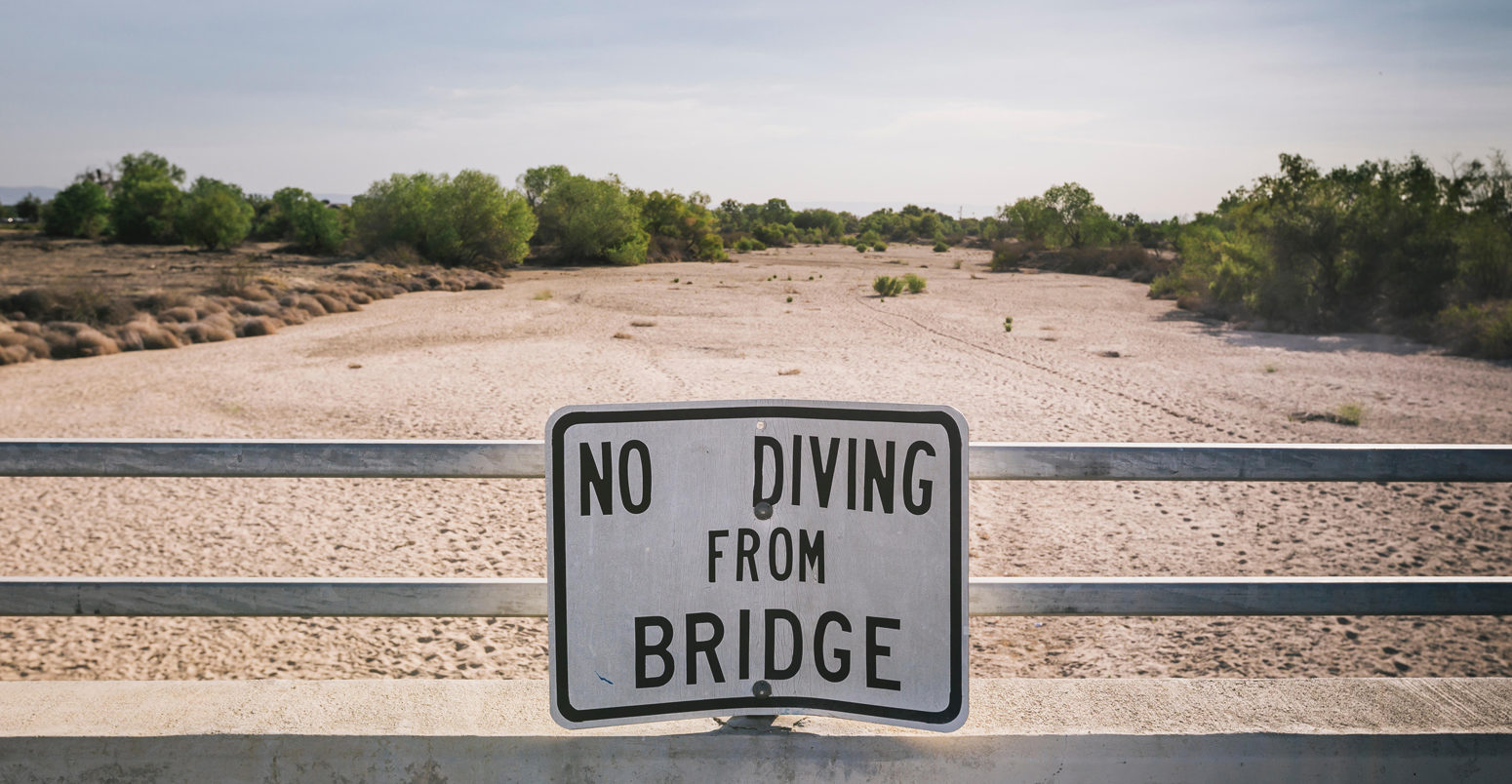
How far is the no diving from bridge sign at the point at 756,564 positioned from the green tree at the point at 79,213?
3420 inches

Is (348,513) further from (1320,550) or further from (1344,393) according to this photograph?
(1344,393)

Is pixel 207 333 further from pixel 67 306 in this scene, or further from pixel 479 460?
pixel 479 460

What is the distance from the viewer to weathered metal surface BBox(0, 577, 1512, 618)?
269 centimetres

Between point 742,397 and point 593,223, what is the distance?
4510 cm

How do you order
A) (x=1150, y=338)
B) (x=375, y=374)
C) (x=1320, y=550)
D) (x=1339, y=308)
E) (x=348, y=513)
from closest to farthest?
(x=1320, y=550)
(x=348, y=513)
(x=375, y=374)
(x=1150, y=338)
(x=1339, y=308)

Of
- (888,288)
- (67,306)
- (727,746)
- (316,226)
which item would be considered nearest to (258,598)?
(727,746)

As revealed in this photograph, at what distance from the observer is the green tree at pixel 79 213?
74.2 m

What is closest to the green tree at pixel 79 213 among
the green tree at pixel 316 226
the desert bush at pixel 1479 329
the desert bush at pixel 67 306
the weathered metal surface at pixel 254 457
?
the green tree at pixel 316 226

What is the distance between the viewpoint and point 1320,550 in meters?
7.50

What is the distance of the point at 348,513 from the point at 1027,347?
15.7m

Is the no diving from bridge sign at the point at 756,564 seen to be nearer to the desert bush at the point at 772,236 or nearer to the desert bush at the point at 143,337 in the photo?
the desert bush at the point at 143,337

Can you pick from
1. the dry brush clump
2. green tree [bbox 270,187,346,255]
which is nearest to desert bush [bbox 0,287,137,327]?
the dry brush clump

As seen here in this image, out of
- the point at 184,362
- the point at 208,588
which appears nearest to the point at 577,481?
the point at 208,588

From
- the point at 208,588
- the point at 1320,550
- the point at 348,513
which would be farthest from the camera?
the point at 348,513
